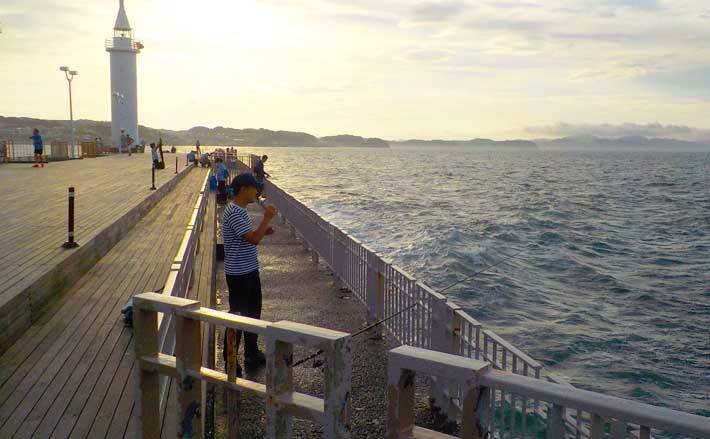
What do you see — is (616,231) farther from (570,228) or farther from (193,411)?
(193,411)

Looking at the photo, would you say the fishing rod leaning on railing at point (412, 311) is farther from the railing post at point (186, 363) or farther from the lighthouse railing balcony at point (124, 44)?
the lighthouse railing balcony at point (124, 44)

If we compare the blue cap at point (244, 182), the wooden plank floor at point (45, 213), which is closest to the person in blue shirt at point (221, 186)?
the wooden plank floor at point (45, 213)

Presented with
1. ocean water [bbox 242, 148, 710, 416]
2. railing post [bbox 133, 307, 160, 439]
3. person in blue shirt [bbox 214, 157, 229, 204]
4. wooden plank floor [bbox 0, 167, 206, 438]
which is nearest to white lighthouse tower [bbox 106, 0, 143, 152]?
ocean water [bbox 242, 148, 710, 416]

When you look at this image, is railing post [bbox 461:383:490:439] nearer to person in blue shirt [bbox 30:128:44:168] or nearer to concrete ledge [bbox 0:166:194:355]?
concrete ledge [bbox 0:166:194:355]

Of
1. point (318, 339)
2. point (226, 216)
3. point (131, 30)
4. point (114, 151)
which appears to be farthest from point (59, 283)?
point (131, 30)

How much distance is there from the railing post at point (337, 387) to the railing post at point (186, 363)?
100cm

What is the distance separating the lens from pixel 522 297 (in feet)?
52.5

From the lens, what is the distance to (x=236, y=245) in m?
6.26

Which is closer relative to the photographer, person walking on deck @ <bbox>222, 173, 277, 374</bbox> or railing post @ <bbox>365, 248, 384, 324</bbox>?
person walking on deck @ <bbox>222, 173, 277, 374</bbox>

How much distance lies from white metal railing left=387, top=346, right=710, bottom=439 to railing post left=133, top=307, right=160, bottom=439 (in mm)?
1718

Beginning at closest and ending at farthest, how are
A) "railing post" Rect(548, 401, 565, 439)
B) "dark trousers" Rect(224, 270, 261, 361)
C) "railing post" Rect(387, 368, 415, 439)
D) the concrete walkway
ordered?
"railing post" Rect(548, 401, 565, 439) < "railing post" Rect(387, 368, 415, 439) < the concrete walkway < "dark trousers" Rect(224, 270, 261, 361)

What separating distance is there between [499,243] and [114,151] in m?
36.8

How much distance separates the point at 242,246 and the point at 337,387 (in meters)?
3.56

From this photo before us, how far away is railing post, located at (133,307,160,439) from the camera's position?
3744mm
